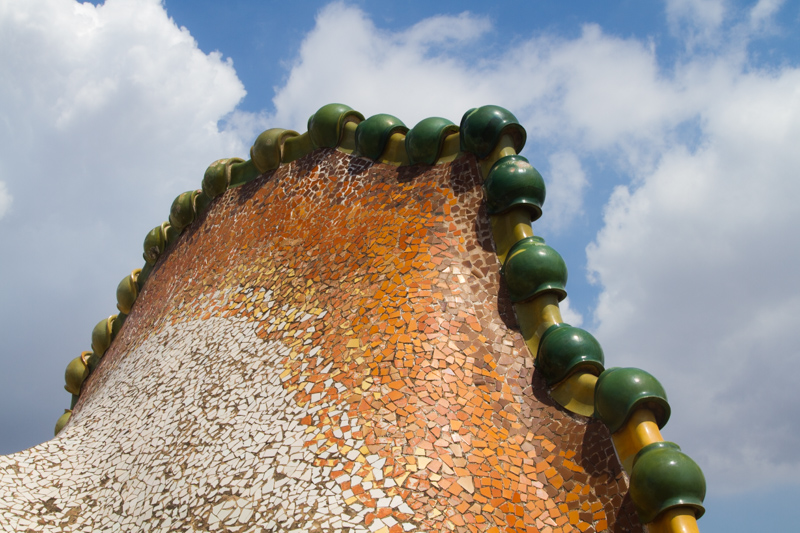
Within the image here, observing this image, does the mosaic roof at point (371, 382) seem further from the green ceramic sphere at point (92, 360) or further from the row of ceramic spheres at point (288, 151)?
the green ceramic sphere at point (92, 360)

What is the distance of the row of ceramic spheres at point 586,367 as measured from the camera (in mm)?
3834

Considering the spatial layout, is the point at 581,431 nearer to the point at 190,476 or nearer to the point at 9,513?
the point at 190,476

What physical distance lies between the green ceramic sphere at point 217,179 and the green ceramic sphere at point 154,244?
0.82m

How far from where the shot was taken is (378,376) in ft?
15.6

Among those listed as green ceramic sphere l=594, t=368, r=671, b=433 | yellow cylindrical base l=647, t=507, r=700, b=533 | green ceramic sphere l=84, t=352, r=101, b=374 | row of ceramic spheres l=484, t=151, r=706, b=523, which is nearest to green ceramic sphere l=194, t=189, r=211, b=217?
green ceramic sphere l=84, t=352, r=101, b=374

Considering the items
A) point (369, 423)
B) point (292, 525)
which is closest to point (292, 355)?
point (369, 423)

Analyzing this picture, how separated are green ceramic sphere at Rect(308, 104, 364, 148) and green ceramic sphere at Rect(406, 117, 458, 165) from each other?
3.02 ft

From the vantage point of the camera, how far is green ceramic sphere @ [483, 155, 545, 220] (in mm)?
5340

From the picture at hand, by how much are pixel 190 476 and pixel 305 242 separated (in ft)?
6.97

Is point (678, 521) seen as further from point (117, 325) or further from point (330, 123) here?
point (117, 325)

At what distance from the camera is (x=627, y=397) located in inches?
164

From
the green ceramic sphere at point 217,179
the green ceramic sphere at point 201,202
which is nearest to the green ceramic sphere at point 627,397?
the green ceramic sphere at point 217,179

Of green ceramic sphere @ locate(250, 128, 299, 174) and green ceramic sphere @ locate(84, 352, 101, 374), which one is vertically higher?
green ceramic sphere @ locate(250, 128, 299, 174)

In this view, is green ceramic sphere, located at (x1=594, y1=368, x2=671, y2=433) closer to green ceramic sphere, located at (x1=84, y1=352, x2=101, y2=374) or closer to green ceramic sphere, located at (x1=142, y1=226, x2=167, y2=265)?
green ceramic sphere, located at (x1=142, y1=226, x2=167, y2=265)
